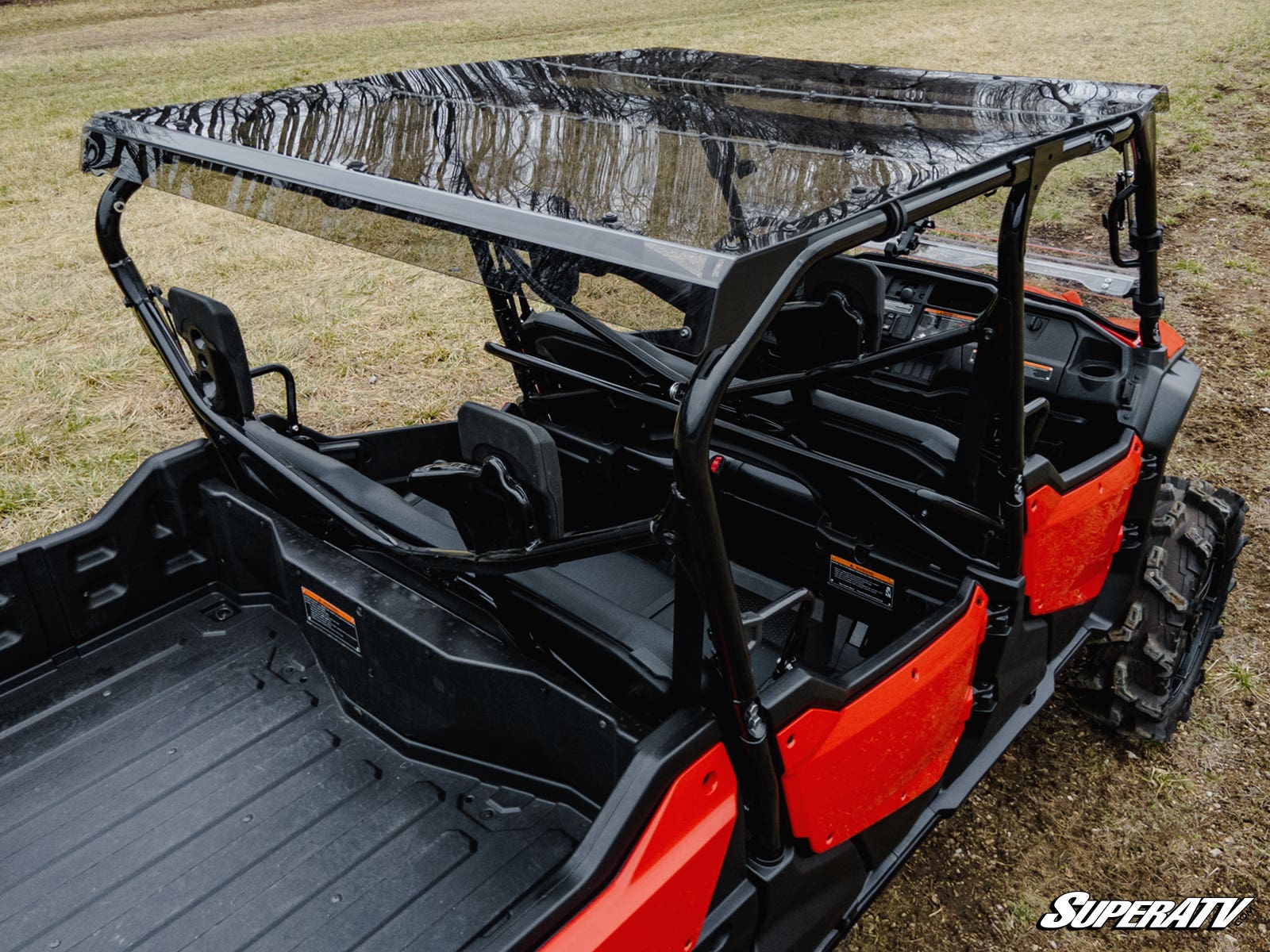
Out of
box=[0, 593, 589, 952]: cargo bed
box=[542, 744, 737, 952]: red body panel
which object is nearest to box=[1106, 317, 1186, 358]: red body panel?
box=[542, 744, 737, 952]: red body panel

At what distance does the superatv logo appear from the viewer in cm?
247

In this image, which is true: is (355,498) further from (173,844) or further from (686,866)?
(686,866)

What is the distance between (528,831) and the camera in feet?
6.68

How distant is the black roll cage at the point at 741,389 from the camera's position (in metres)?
1.39

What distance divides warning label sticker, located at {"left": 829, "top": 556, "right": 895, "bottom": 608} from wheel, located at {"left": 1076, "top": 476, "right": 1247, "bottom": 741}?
885mm

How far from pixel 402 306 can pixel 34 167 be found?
5038 millimetres

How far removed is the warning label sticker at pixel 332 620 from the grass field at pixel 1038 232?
4.43 ft

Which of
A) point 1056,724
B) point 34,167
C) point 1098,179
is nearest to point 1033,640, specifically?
point 1056,724

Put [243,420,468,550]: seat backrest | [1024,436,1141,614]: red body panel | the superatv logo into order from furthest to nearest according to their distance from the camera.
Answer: the superatv logo
[1024,436,1141,614]: red body panel
[243,420,468,550]: seat backrest

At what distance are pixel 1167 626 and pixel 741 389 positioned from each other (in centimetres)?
145

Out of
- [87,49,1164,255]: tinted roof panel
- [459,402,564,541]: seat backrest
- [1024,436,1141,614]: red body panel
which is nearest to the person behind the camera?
[87,49,1164,255]: tinted roof panel

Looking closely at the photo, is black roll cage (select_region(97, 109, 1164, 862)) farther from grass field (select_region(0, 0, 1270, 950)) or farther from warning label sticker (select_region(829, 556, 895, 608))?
grass field (select_region(0, 0, 1270, 950))

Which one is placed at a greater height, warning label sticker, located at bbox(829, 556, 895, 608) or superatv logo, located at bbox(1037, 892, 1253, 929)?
warning label sticker, located at bbox(829, 556, 895, 608)

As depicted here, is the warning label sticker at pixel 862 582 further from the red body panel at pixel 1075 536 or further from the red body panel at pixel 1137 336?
the red body panel at pixel 1137 336
